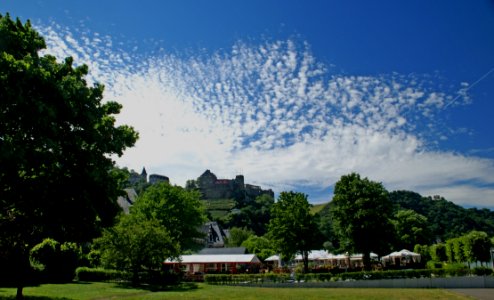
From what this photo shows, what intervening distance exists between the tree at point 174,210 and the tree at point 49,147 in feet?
97.4

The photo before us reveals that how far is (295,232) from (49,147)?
1514 inches

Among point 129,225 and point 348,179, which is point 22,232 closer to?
point 129,225

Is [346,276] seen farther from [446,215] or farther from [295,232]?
[446,215]

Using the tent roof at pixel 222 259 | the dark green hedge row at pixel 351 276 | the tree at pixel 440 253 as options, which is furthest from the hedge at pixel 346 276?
the tree at pixel 440 253

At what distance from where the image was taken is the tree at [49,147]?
13.3m

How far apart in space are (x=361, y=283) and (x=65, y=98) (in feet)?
96.6

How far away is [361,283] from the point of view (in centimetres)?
3434

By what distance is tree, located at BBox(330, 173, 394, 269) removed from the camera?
46.4 m

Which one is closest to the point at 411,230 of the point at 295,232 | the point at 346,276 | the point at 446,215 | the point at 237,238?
the point at 237,238

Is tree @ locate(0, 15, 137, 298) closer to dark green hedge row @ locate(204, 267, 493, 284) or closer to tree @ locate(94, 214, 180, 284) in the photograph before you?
tree @ locate(94, 214, 180, 284)

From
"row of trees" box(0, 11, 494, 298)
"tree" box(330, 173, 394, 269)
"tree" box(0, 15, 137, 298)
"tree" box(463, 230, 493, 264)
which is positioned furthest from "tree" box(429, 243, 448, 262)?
"tree" box(0, 15, 137, 298)

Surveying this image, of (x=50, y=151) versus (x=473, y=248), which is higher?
(x=50, y=151)

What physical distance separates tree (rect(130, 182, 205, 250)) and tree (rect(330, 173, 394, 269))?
18577 millimetres

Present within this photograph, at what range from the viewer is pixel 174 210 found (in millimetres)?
49594
